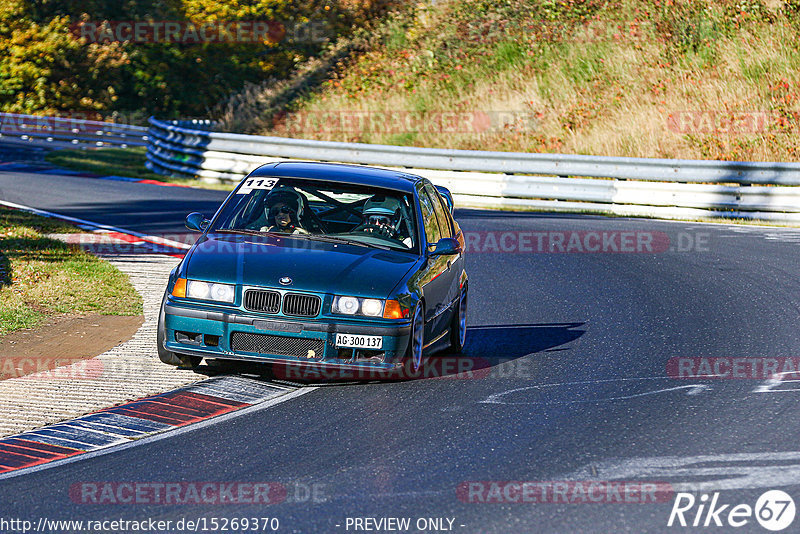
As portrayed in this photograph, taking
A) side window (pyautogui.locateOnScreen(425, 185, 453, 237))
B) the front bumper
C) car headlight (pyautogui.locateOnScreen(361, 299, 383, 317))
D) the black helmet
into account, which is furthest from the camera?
side window (pyautogui.locateOnScreen(425, 185, 453, 237))

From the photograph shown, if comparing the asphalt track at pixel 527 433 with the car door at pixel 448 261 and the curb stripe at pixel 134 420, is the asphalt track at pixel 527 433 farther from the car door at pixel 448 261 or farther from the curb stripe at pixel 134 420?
the car door at pixel 448 261

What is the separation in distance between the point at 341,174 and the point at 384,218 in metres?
0.65

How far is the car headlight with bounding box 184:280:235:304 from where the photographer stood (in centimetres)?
830

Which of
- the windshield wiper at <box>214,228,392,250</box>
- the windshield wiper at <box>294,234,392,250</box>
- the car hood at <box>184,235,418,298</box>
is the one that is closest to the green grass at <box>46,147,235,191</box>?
the windshield wiper at <box>214,228,392,250</box>

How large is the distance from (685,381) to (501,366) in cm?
147

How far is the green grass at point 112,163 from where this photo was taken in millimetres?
26606

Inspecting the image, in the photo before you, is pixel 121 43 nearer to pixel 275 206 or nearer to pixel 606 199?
pixel 606 199

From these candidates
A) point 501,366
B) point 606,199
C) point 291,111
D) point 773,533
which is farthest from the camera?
point 291,111

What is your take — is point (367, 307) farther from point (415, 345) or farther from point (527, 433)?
point (527, 433)

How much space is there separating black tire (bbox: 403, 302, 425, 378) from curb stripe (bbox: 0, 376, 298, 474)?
2.77 ft

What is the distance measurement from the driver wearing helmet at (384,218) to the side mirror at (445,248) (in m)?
0.22

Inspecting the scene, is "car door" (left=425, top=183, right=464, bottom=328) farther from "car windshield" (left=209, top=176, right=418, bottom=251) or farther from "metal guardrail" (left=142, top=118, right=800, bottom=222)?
"metal guardrail" (left=142, top=118, right=800, bottom=222)

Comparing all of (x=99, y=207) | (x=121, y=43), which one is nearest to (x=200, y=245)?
(x=99, y=207)

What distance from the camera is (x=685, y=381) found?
879 centimetres
